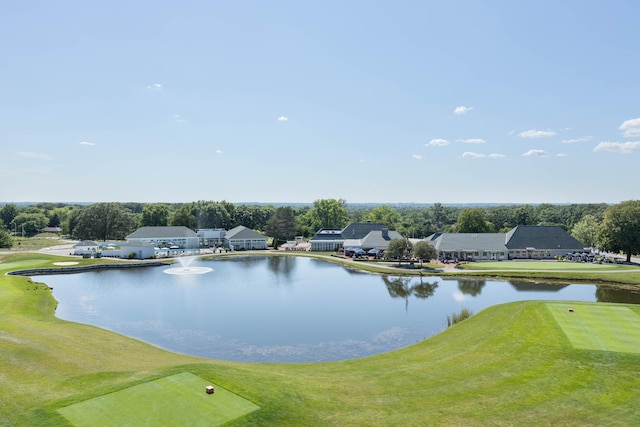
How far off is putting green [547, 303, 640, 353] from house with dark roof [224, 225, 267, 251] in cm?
5559

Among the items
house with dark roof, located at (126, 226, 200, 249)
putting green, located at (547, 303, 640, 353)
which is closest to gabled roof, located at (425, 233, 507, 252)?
putting green, located at (547, 303, 640, 353)

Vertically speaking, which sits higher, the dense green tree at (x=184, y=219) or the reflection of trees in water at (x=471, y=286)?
the dense green tree at (x=184, y=219)

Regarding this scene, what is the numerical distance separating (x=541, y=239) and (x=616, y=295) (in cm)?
2686

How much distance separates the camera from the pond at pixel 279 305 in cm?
2242

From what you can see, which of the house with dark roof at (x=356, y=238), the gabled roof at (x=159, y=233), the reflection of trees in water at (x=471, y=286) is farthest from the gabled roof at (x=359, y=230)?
the reflection of trees in water at (x=471, y=286)

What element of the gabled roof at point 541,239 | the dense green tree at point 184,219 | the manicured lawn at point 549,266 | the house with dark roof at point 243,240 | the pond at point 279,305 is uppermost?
the dense green tree at point 184,219

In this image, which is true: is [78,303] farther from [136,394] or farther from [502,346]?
[502,346]

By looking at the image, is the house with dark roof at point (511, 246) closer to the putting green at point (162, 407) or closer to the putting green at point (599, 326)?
the putting green at point (599, 326)

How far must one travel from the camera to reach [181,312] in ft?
94.8

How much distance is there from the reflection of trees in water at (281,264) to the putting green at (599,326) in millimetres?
29837

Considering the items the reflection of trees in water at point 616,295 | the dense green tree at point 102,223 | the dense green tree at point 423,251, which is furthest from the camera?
the dense green tree at point 102,223

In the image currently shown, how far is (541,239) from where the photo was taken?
202 feet

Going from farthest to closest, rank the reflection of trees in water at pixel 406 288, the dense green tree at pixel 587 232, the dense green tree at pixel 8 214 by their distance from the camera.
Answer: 1. the dense green tree at pixel 8 214
2. the dense green tree at pixel 587 232
3. the reflection of trees in water at pixel 406 288

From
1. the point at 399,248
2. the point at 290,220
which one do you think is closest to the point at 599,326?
the point at 399,248
